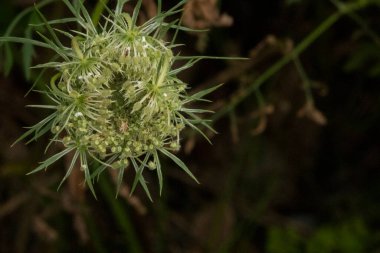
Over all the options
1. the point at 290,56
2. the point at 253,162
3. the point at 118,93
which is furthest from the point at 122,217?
the point at 118,93

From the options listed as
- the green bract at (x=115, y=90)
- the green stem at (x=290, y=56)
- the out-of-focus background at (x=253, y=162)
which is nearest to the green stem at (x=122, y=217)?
the out-of-focus background at (x=253, y=162)

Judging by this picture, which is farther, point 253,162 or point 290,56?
point 253,162

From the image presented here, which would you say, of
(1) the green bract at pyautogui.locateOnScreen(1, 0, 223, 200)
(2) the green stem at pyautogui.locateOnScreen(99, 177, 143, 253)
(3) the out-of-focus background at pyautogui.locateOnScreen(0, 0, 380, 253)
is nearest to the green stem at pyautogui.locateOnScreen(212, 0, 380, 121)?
(3) the out-of-focus background at pyautogui.locateOnScreen(0, 0, 380, 253)

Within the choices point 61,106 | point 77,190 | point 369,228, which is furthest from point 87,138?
point 369,228

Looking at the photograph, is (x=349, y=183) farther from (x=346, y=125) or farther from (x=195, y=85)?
(x=195, y=85)

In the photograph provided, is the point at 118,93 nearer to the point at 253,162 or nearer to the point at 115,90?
the point at 115,90

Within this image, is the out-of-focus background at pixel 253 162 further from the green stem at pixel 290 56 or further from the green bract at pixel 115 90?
the green bract at pixel 115 90
